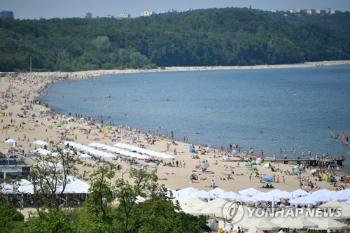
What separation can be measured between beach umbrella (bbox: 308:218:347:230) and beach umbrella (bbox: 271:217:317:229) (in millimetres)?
200

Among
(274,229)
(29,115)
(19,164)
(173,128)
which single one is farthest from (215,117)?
(274,229)

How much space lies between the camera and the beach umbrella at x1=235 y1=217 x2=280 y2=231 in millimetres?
25266

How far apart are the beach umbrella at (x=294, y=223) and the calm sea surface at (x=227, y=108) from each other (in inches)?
928

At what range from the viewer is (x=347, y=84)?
137m

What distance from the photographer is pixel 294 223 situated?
25.4m

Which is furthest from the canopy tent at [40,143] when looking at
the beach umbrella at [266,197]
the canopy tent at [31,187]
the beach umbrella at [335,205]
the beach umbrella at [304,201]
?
the beach umbrella at [335,205]

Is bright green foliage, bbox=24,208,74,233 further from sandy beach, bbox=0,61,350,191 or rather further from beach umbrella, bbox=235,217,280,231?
sandy beach, bbox=0,61,350,191

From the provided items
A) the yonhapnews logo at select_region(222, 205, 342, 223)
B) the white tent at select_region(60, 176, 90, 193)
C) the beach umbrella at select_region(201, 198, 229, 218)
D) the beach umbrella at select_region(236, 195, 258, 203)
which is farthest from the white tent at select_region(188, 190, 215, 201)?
the white tent at select_region(60, 176, 90, 193)

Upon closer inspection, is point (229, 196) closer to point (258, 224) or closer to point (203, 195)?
point (203, 195)

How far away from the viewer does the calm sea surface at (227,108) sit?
61.8m

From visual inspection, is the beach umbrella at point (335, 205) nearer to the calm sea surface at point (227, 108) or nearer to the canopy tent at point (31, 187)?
the canopy tent at point (31, 187)

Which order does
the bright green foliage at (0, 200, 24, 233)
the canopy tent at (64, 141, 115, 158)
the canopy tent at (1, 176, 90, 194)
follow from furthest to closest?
the canopy tent at (64, 141, 115, 158) < the canopy tent at (1, 176, 90, 194) < the bright green foliage at (0, 200, 24, 233)

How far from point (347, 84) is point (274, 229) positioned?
115m

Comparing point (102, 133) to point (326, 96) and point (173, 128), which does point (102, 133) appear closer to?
point (173, 128)
